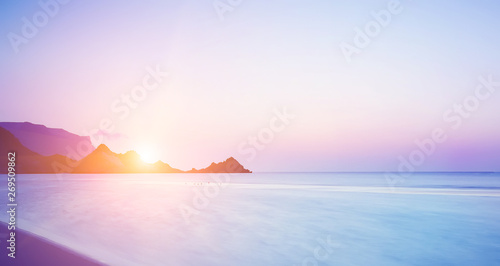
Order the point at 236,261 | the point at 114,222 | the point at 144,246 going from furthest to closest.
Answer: the point at 114,222
the point at 144,246
the point at 236,261

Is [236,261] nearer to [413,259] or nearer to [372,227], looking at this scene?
[413,259]

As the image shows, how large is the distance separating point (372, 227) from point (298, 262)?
26.5ft

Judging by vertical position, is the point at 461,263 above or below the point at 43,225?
below

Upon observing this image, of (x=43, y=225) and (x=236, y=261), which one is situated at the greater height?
(x=43, y=225)

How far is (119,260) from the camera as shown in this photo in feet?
26.7

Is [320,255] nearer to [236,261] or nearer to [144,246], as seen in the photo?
[236,261]

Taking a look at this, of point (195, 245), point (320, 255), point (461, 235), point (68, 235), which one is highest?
point (68, 235)

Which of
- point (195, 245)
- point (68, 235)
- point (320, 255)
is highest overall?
point (68, 235)

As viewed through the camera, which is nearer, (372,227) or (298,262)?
(298,262)

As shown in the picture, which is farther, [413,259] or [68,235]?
[68,235]

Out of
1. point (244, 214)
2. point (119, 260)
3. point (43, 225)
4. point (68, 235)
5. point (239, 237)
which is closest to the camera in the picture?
point (119, 260)

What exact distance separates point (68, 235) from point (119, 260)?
4.60 meters

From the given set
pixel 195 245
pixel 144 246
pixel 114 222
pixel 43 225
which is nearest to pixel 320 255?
pixel 195 245

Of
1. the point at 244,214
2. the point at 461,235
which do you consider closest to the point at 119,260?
the point at 244,214
